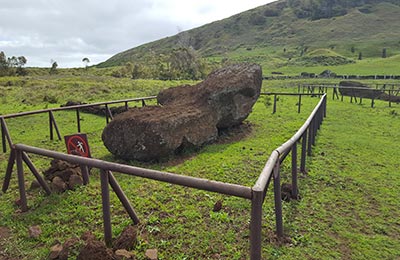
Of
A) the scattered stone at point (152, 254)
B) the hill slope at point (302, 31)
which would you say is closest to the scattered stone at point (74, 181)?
the scattered stone at point (152, 254)

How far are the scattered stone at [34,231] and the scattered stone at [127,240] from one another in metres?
1.18

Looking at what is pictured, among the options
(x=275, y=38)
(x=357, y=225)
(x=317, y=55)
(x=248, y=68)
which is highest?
(x=275, y=38)

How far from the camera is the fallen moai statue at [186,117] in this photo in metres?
6.94

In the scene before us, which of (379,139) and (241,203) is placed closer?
(241,203)

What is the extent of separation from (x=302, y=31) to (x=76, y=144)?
151m

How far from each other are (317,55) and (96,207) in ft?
264

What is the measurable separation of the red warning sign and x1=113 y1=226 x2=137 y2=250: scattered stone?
2.24 metres

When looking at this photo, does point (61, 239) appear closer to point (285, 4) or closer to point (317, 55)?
point (317, 55)

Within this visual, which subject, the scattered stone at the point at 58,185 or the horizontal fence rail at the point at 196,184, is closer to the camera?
the horizontal fence rail at the point at 196,184

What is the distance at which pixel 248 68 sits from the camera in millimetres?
10461

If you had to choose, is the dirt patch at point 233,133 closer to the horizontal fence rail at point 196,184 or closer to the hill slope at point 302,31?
the horizontal fence rail at point 196,184

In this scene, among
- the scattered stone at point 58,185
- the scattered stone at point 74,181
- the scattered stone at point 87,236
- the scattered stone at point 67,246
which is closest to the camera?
the scattered stone at point 67,246

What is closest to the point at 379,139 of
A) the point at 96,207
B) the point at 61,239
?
the point at 96,207

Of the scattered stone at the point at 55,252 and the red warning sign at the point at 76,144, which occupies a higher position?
the red warning sign at the point at 76,144
